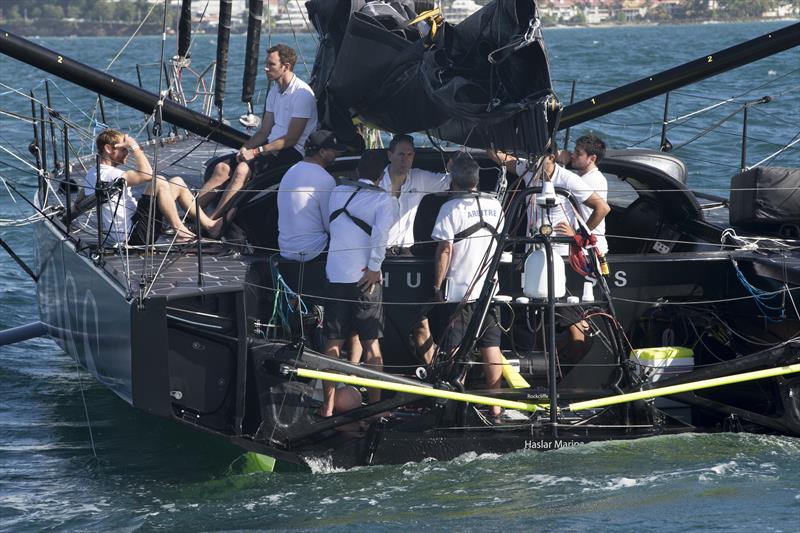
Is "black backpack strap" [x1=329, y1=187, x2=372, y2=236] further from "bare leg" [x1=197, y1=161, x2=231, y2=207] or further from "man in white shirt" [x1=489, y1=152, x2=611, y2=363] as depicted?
"bare leg" [x1=197, y1=161, x2=231, y2=207]

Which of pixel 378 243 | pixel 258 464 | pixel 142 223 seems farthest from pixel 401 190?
pixel 258 464

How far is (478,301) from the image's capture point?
24.3 feet

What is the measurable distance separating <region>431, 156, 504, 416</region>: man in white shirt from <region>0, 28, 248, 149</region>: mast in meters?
2.44

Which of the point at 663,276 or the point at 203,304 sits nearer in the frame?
the point at 203,304

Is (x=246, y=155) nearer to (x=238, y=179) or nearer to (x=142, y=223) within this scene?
(x=238, y=179)

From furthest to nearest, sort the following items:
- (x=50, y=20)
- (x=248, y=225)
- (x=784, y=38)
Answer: (x=50, y=20) < (x=784, y=38) < (x=248, y=225)

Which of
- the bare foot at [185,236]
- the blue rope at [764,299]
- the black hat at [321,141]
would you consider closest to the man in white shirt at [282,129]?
the bare foot at [185,236]

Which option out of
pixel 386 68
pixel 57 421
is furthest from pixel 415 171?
pixel 57 421

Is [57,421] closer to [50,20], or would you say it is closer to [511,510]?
[511,510]

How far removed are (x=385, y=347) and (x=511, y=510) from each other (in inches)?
69.6

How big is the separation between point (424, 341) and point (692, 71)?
10.6ft

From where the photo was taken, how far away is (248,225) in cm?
887

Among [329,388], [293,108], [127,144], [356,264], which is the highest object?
[293,108]

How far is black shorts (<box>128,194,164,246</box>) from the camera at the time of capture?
833 cm
